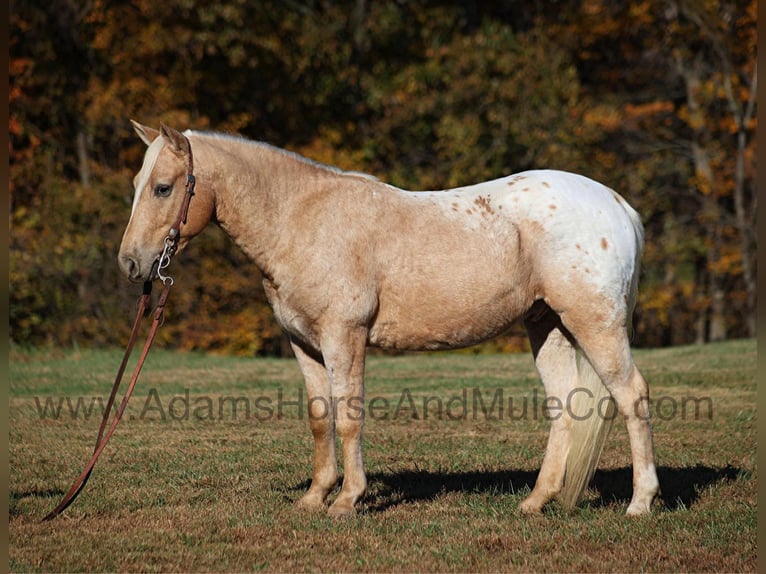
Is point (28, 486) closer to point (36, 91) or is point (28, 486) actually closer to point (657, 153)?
point (36, 91)

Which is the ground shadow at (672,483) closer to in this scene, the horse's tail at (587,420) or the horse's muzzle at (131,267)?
the horse's tail at (587,420)

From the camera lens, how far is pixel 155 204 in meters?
5.34

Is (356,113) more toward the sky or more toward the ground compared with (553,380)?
more toward the sky

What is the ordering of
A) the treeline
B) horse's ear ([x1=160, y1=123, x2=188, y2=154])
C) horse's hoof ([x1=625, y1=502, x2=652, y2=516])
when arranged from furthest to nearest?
the treeline, horse's hoof ([x1=625, y1=502, x2=652, y2=516]), horse's ear ([x1=160, y1=123, x2=188, y2=154])

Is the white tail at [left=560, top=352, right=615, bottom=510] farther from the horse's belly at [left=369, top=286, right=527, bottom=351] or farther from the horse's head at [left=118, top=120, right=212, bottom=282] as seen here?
the horse's head at [left=118, top=120, right=212, bottom=282]

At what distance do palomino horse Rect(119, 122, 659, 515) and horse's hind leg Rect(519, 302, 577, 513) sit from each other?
3 cm

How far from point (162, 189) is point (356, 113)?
1625cm

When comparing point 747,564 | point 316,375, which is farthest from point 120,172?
point 747,564

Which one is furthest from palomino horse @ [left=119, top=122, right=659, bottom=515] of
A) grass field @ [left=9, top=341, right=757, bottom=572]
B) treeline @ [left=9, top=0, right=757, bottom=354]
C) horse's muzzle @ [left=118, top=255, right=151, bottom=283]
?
treeline @ [left=9, top=0, right=757, bottom=354]

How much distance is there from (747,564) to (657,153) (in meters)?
18.3

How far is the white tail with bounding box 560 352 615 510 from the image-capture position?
569 centimetres

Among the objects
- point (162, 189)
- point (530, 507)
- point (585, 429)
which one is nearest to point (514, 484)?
point (530, 507)

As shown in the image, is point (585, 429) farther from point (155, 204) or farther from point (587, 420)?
point (155, 204)

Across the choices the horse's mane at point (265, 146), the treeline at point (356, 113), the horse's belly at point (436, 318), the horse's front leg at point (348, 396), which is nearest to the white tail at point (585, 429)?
the horse's belly at point (436, 318)
